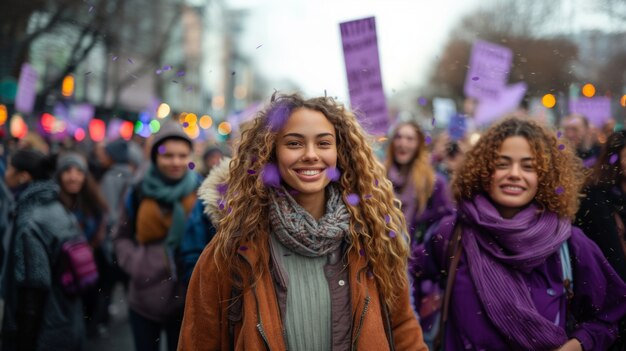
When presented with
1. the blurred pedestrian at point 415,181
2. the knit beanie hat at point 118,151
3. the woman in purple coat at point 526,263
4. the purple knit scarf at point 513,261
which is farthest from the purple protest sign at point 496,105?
the purple knit scarf at point 513,261

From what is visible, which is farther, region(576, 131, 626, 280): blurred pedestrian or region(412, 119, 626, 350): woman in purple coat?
region(576, 131, 626, 280): blurred pedestrian

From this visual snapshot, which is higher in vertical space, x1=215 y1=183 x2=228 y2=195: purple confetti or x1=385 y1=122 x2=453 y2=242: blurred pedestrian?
x1=215 y1=183 x2=228 y2=195: purple confetti

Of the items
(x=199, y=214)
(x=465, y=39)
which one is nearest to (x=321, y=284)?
(x=199, y=214)

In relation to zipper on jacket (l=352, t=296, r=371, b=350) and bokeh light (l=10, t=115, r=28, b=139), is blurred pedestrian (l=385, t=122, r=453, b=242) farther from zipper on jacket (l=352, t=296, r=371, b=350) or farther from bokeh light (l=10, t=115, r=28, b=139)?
bokeh light (l=10, t=115, r=28, b=139)

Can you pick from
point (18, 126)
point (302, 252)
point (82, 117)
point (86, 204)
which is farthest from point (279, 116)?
point (82, 117)

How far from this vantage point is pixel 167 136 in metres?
4.54

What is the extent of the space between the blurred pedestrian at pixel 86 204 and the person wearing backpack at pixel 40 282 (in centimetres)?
92

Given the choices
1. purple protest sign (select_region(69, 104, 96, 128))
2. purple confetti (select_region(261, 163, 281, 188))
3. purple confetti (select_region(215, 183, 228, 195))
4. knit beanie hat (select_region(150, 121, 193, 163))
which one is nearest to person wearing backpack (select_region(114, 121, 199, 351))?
knit beanie hat (select_region(150, 121, 193, 163))

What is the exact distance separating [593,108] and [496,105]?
217 centimetres

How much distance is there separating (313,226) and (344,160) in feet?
1.19

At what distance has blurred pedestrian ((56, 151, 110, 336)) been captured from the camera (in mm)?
5797

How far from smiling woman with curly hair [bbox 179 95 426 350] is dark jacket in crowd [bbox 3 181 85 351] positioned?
7.87 feet

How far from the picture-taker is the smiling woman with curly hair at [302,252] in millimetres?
2393

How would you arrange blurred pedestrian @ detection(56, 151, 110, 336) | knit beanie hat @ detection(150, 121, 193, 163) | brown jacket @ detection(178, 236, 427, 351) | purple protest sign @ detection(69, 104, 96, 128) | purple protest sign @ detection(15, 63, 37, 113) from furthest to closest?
purple protest sign @ detection(69, 104, 96, 128) → purple protest sign @ detection(15, 63, 37, 113) → blurred pedestrian @ detection(56, 151, 110, 336) → knit beanie hat @ detection(150, 121, 193, 163) → brown jacket @ detection(178, 236, 427, 351)
